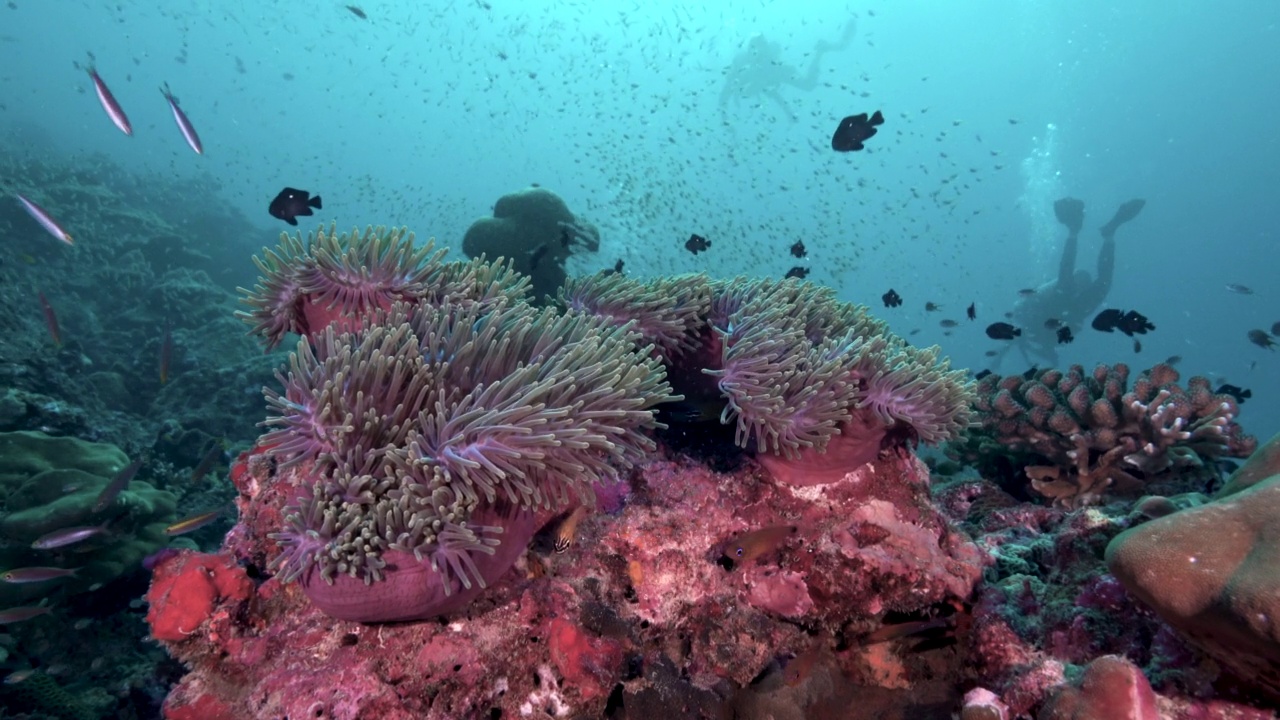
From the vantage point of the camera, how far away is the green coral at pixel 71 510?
6320 mm

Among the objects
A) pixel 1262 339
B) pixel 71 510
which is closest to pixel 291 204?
pixel 71 510

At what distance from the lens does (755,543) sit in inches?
132

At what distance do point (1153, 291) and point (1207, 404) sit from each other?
114738mm

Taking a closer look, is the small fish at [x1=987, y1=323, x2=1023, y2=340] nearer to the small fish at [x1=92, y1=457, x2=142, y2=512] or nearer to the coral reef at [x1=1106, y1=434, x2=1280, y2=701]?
the coral reef at [x1=1106, y1=434, x2=1280, y2=701]

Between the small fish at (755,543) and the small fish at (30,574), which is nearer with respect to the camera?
the small fish at (755,543)

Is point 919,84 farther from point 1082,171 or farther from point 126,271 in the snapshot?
point 126,271

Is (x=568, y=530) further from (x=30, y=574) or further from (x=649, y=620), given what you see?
(x=30, y=574)

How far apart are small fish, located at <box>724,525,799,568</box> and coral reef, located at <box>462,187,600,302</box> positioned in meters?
9.66

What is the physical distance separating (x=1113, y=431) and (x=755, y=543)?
4.32 metres

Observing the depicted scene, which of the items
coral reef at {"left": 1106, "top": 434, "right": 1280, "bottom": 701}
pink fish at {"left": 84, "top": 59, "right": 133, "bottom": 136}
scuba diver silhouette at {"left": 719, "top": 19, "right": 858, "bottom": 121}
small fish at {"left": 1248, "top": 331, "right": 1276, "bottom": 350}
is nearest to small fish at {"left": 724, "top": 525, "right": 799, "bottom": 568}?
coral reef at {"left": 1106, "top": 434, "right": 1280, "bottom": 701}

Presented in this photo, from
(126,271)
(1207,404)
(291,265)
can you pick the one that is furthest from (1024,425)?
(126,271)

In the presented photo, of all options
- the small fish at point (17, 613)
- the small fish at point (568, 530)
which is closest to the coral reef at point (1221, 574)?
the small fish at point (568, 530)

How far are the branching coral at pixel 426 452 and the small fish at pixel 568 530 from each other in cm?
23

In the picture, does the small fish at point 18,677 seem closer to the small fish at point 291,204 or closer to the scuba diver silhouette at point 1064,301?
the small fish at point 291,204
